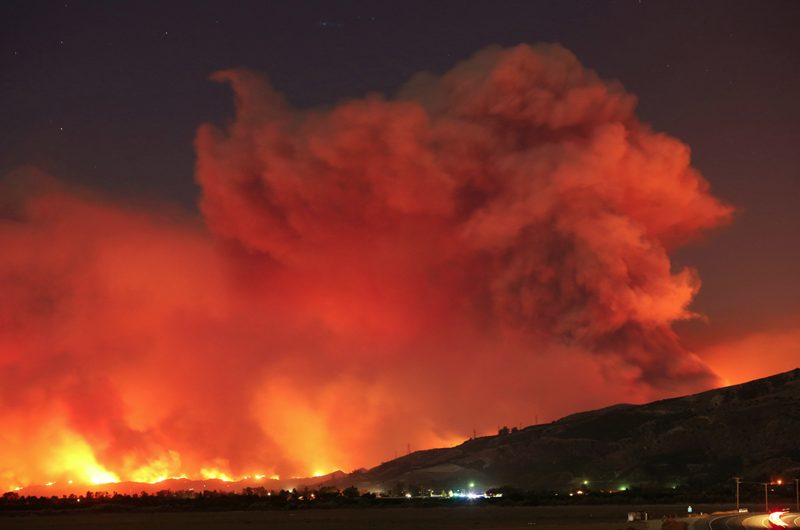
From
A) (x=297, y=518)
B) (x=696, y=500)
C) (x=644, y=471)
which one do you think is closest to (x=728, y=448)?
(x=644, y=471)

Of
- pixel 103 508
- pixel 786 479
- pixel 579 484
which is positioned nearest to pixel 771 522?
pixel 103 508

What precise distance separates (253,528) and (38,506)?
7020cm

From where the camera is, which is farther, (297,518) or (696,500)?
(696,500)

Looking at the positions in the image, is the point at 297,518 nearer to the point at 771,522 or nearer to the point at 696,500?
the point at 771,522

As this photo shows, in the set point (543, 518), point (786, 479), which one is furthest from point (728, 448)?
point (543, 518)

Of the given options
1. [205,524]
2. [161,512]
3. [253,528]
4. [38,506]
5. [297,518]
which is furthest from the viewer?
[38,506]

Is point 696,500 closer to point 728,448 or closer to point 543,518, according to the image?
point 543,518

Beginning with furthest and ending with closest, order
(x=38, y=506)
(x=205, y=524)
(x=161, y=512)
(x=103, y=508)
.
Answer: (x=38, y=506) → (x=103, y=508) → (x=161, y=512) → (x=205, y=524)

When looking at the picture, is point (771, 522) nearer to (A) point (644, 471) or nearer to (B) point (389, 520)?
(B) point (389, 520)

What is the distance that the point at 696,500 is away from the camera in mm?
123562

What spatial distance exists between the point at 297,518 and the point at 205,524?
11.8 meters

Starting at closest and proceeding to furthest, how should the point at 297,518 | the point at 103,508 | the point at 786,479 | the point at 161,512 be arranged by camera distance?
the point at 297,518 → the point at 161,512 → the point at 103,508 → the point at 786,479

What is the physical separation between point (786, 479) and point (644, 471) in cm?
4511

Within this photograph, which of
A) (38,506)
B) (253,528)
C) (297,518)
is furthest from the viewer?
(38,506)
